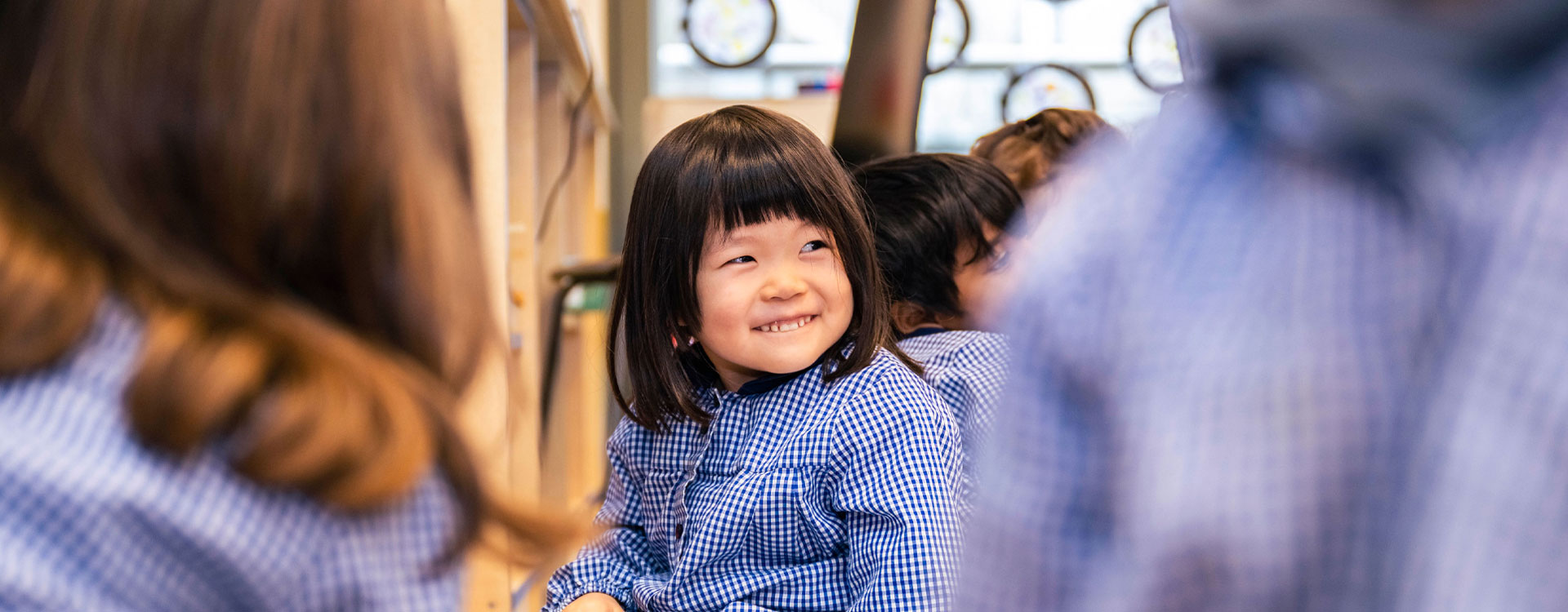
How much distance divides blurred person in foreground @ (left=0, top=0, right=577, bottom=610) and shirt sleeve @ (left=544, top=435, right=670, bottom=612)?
0.66 m

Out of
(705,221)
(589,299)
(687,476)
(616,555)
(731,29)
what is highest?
(705,221)

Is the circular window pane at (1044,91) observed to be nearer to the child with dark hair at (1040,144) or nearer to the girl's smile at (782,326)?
the child with dark hair at (1040,144)

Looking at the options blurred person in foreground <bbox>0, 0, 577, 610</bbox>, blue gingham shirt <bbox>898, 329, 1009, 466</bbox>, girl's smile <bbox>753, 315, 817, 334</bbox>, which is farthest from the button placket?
blurred person in foreground <bbox>0, 0, 577, 610</bbox>

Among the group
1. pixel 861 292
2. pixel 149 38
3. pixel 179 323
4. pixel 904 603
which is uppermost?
pixel 149 38

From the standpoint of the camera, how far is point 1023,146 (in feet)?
6.22

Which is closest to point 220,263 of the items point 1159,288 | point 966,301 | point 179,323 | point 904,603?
point 179,323

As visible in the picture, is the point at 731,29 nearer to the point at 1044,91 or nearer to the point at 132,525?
the point at 1044,91

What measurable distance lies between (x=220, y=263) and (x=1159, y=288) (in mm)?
412

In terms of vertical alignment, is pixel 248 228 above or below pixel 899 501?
above

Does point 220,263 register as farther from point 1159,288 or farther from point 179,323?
point 1159,288

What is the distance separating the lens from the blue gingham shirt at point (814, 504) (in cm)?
103

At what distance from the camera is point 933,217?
1448 mm

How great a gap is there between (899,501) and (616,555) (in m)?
0.36

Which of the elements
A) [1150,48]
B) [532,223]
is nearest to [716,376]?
[532,223]
